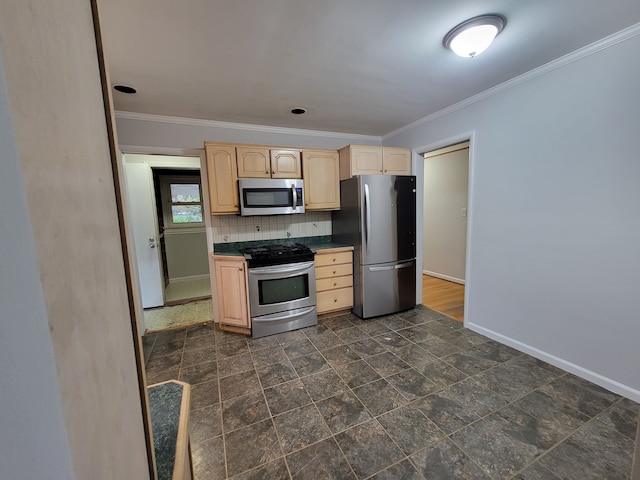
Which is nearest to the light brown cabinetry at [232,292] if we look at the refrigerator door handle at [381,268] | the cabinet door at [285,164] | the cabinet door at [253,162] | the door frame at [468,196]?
the cabinet door at [253,162]

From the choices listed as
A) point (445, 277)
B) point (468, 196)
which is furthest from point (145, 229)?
point (445, 277)

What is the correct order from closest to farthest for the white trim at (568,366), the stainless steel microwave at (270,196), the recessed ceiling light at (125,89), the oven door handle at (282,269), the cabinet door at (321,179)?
the white trim at (568,366), the recessed ceiling light at (125,89), the oven door handle at (282,269), the stainless steel microwave at (270,196), the cabinet door at (321,179)

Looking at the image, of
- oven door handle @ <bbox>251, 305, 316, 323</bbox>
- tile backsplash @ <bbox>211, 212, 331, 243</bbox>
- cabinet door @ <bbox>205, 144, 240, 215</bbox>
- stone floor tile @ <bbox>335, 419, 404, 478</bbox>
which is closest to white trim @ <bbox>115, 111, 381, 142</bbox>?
cabinet door @ <bbox>205, 144, 240, 215</bbox>

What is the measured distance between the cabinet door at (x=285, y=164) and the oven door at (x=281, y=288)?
3.65ft

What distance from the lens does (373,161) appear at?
10.9 feet

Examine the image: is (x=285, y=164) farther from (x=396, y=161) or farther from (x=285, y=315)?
(x=285, y=315)

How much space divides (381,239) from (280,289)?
1.35m

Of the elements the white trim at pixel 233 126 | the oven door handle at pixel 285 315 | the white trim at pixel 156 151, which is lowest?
the oven door handle at pixel 285 315

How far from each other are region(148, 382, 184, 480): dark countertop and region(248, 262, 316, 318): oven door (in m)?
1.81

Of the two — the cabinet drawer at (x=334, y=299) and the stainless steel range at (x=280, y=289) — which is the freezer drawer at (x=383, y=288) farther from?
the stainless steel range at (x=280, y=289)

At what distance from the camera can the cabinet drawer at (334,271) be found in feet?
10.7

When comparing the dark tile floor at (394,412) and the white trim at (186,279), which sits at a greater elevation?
the white trim at (186,279)

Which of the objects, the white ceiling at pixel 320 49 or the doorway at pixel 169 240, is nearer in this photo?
the white ceiling at pixel 320 49

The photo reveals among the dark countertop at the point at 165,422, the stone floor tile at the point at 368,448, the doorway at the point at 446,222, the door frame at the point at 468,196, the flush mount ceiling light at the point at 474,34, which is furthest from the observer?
the doorway at the point at 446,222
